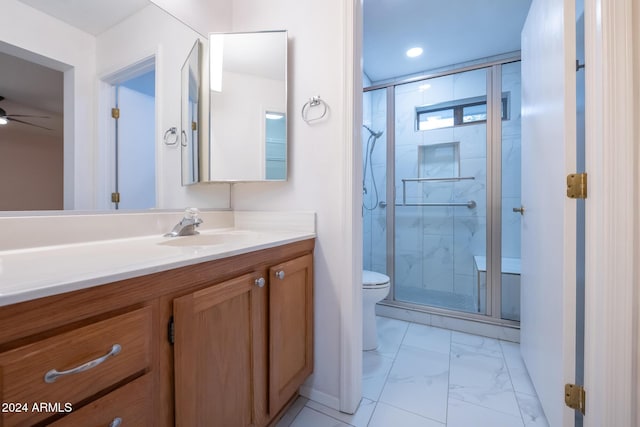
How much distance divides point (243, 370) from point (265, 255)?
382 mm

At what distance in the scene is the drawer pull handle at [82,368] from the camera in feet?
1.52

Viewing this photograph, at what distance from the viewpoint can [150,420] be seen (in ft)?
2.05

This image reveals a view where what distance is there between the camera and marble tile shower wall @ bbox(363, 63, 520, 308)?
2.27 metres

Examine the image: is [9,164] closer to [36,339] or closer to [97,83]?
[97,83]

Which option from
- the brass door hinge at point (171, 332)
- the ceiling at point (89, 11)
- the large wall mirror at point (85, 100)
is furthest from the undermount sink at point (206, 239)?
the ceiling at point (89, 11)

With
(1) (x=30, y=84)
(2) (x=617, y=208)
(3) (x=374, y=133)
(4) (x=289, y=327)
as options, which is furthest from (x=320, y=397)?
(3) (x=374, y=133)

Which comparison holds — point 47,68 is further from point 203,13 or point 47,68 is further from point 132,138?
point 203,13

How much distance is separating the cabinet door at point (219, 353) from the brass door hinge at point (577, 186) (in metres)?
1.16

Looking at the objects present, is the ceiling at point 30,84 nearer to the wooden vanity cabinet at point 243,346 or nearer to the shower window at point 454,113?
the wooden vanity cabinet at point 243,346

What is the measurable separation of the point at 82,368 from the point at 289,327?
2.35 ft

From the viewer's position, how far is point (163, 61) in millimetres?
1249

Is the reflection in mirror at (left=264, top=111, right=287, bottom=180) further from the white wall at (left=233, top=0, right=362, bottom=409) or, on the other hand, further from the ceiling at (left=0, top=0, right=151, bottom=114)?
the ceiling at (left=0, top=0, right=151, bottom=114)

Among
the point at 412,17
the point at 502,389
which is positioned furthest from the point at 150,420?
the point at 412,17

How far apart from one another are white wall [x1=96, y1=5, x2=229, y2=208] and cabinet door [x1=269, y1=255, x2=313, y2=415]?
0.67m
